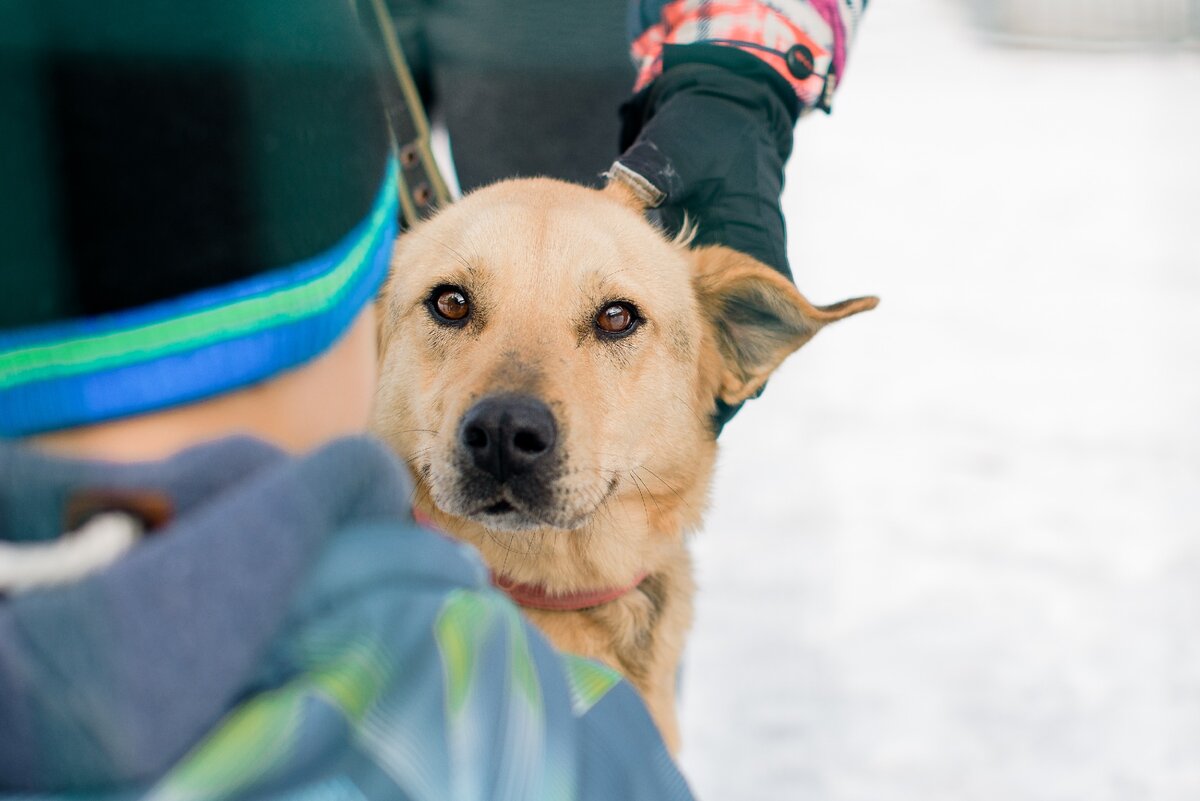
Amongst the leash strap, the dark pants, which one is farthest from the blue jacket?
the dark pants

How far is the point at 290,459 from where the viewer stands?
30.5 inches

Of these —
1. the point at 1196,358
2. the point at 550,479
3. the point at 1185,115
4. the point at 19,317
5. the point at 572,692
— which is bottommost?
the point at 1196,358

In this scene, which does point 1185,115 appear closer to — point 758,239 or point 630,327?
point 758,239

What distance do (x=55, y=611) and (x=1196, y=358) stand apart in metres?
4.61

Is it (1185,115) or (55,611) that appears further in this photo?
(1185,115)

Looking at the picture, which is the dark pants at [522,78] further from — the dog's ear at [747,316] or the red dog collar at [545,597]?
the red dog collar at [545,597]

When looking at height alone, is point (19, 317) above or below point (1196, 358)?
above

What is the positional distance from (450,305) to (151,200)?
4.03 ft

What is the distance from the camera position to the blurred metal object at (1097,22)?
6.75 m

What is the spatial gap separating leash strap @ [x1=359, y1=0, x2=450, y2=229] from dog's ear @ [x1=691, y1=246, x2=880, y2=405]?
0.54 meters

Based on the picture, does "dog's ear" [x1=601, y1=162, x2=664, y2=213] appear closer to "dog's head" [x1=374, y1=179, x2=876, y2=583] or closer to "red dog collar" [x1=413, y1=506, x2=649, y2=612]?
"dog's head" [x1=374, y1=179, x2=876, y2=583]

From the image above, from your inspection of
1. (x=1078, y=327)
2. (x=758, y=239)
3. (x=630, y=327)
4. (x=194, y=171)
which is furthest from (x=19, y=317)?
(x=1078, y=327)

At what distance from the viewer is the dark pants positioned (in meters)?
2.79

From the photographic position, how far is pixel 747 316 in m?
2.13
